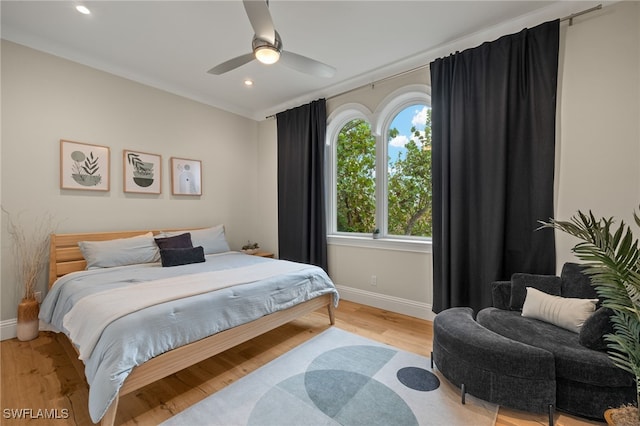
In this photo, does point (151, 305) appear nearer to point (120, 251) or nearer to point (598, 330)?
point (120, 251)

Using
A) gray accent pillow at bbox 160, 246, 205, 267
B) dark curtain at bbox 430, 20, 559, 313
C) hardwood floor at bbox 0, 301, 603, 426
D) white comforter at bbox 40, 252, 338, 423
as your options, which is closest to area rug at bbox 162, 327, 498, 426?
hardwood floor at bbox 0, 301, 603, 426

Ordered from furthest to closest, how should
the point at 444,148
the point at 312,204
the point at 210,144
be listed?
the point at 210,144 < the point at 312,204 < the point at 444,148

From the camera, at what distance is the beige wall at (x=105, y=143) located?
2.67 m

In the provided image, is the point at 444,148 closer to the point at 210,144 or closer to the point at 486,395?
the point at 486,395

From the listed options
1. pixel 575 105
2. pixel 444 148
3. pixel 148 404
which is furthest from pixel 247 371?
pixel 575 105

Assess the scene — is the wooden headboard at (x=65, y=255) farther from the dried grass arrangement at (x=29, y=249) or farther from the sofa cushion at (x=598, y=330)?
the sofa cushion at (x=598, y=330)

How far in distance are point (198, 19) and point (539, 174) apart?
10.6 ft

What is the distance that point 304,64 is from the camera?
7.40 ft

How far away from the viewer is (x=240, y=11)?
91.6 inches

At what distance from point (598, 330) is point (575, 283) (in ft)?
1.67

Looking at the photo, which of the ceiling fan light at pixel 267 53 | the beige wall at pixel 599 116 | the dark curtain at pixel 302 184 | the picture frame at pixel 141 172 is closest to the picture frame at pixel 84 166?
the picture frame at pixel 141 172

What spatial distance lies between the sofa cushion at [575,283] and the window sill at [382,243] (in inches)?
45.7

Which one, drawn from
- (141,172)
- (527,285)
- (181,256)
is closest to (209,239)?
A: (181,256)

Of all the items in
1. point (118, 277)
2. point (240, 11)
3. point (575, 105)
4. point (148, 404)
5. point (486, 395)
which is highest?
point (240, 11)
